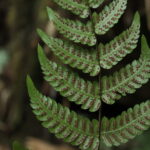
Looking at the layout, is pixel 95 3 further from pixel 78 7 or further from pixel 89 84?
pixel 89 84

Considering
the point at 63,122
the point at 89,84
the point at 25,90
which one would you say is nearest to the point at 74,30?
the point at 89,84

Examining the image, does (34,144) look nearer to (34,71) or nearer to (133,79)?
(34,71)

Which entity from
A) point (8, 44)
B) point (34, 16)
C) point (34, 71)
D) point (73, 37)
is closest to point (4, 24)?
point (8, 44)

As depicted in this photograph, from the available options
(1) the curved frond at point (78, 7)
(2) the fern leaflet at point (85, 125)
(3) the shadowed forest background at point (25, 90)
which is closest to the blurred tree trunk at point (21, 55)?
(3) the shadowed forest background at point (25, 90)

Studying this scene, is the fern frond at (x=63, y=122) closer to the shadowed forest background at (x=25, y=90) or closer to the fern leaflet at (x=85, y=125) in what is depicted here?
the fern leaflet at (x=85, y=125)

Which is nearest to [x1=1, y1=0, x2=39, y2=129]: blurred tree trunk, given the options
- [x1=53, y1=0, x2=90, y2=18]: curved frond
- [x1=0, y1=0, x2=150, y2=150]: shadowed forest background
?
[x1=0, y1=0, x2=150, y2=150]: shadowed forest background

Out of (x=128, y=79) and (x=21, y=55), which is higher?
(x=128, y=79)

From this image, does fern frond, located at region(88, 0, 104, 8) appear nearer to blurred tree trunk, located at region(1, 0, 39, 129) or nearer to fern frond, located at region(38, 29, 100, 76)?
fern frond, located at region(38, 29, 100, 76)
